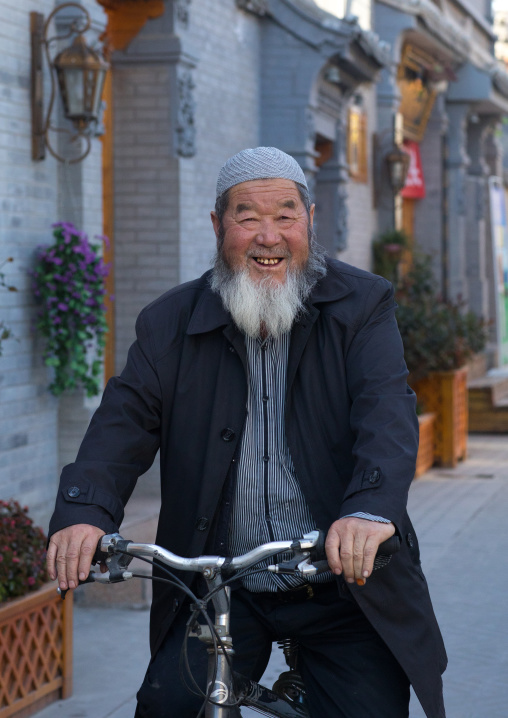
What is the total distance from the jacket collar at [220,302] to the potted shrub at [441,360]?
7912mm

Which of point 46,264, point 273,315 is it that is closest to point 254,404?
point 273,315

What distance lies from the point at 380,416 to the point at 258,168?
699mm

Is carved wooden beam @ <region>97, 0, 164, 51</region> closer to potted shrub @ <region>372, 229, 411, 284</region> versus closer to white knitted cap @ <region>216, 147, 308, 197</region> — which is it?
white knitted cap @ <region>216, 147, 308, 197</region>

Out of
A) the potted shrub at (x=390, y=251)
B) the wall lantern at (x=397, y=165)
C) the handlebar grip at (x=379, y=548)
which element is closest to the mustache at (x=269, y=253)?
the handlebar grip at (x=379, y=548)

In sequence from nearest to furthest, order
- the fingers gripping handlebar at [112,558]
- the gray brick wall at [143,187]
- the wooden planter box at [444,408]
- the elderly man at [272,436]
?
the fingers gripping handlebar at [112,558]
the elderly man at [272,436]
the gray brick wall at [143,187]
the wooden planter box at [444,408]

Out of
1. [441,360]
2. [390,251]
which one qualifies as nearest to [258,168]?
[441,360]

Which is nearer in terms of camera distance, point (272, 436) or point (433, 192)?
point (272, 436)

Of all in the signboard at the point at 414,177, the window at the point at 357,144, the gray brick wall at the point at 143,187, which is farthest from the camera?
the signboard at the point at 414,177

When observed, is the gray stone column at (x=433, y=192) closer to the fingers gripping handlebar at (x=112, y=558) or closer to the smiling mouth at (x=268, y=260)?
the smiling mouth at (x=268, y=260)

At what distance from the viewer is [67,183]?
6.99 meters

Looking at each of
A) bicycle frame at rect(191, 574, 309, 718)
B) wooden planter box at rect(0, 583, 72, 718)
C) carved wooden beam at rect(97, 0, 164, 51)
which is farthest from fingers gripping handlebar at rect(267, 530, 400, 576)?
carved wooden beam at rect(97, 0, 164, 51)

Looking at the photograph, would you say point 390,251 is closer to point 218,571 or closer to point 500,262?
point 500,262

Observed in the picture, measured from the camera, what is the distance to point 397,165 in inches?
576

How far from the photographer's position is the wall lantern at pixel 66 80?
21.5ft
